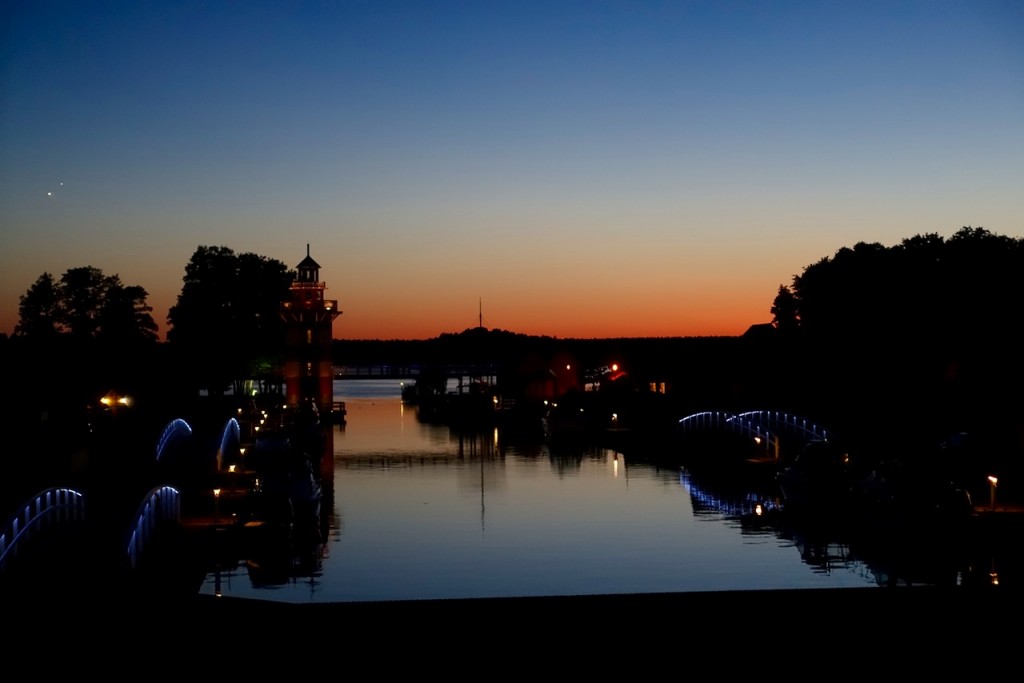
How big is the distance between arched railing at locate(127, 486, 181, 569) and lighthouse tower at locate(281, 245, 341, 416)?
2774 inches

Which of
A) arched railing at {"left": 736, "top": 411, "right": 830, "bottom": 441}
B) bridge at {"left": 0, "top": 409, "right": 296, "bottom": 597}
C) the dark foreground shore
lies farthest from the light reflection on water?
the dark foreground shore

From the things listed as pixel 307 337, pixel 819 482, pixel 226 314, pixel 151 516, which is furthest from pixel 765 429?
pixel 226 314

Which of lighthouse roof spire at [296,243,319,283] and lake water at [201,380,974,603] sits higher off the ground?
lighthouse roof spire at [296,243,319,283]

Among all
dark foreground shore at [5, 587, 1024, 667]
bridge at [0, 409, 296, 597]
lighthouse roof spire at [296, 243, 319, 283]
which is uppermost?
lighthouse roof spire at [296, 243, 319, 283]

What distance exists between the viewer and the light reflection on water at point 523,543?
34.3m

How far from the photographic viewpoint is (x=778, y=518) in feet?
154

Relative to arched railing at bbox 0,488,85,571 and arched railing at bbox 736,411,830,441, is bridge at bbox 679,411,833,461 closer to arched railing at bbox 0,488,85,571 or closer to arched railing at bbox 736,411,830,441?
arched railing at bbox 736,411,830,441

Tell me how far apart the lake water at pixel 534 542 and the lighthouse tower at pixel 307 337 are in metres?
44.4

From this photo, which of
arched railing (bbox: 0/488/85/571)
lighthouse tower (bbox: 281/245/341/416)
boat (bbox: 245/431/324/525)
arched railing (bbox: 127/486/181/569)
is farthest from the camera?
lighthouse tower (bbox: 281/245/341/416)

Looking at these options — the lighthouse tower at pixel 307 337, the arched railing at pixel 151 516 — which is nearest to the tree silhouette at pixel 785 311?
the lighthouse tower at pixel 307 337

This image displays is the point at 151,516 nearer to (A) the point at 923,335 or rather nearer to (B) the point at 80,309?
(A) the point at 923,335

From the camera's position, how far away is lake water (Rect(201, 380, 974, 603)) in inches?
1352

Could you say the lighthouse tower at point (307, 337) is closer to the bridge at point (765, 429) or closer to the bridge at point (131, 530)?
the bridge at point (765, 429)

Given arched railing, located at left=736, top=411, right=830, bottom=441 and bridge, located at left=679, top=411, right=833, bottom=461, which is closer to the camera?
bridge, located at left=679, top=411, right=833, bottom=461
